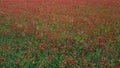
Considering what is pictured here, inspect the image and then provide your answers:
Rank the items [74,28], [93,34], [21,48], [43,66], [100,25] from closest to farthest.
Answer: [43,66]
[21,48]
[93,34]
[74,28]
[100,25]

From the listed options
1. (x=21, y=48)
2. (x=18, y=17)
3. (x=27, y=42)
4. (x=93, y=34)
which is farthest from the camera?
(x=18, y=17)

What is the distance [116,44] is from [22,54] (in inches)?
136

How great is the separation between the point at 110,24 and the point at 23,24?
4.32m

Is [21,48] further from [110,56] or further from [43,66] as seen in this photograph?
[110,56]

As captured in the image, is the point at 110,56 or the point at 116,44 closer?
the point at 110,56

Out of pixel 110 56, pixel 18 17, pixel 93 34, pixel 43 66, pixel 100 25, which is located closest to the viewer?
pixel 43 66

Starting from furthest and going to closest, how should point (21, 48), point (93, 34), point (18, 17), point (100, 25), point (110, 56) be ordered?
point (18, 17)
point (100, 25)
point (93, 34)
point (21, 48)
point (110, 56)

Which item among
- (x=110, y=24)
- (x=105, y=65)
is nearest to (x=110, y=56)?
(x=105, y=65)

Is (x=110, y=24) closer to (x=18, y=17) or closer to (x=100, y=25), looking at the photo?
(x=100, y=25)

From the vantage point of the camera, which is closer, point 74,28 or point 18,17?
point 74,28

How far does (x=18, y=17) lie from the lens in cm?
Result: 1598

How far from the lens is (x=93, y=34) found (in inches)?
455

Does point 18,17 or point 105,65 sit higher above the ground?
point 105,65

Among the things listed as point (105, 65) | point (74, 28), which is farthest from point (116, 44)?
point (74, 28)
